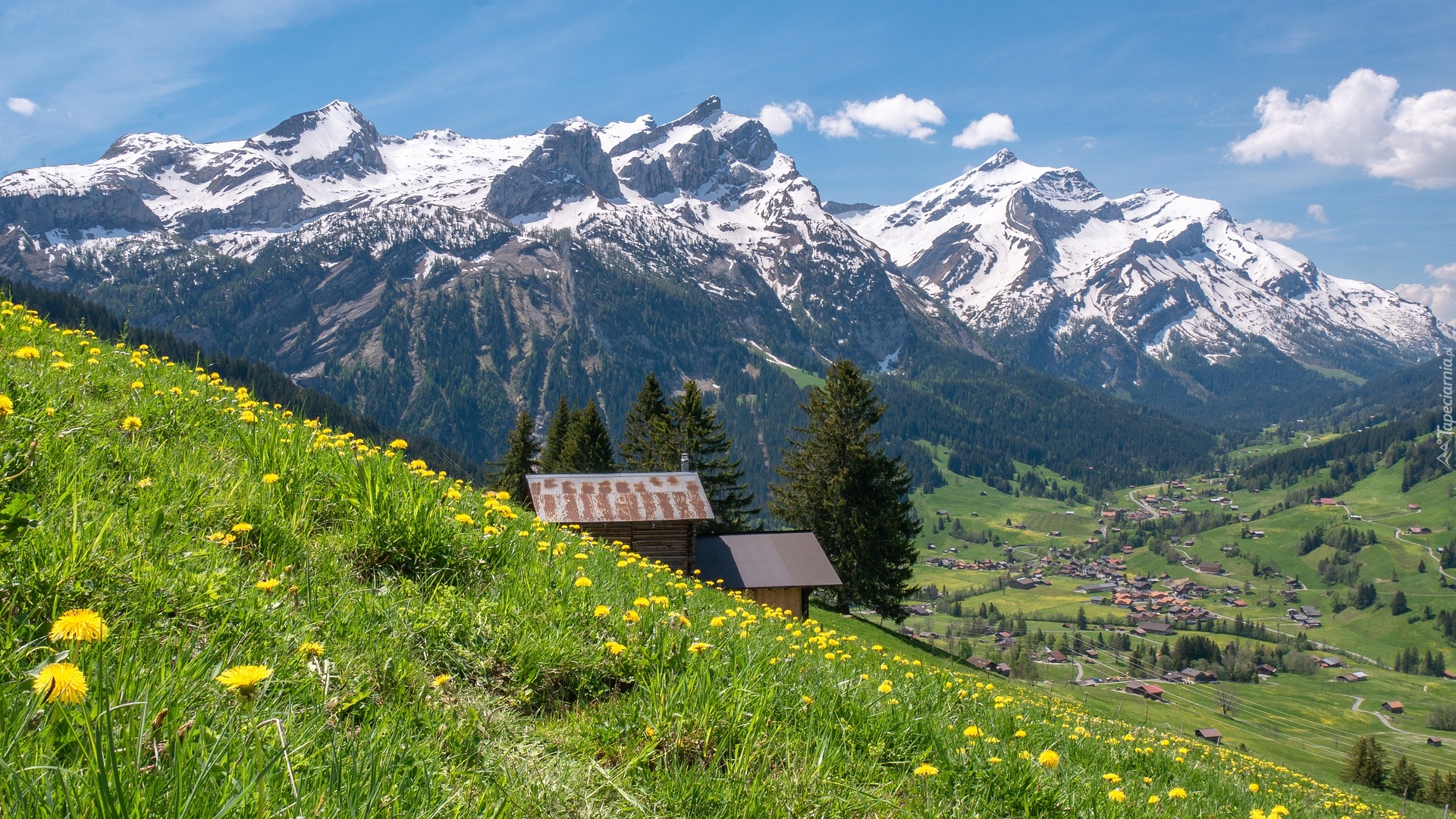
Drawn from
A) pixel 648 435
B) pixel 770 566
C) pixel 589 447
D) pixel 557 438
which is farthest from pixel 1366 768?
pixel 557 438

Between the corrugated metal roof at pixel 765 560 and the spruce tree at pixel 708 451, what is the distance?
49.2 ft

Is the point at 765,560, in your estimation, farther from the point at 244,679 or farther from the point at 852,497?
the point at 244,679

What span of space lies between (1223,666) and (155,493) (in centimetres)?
19973

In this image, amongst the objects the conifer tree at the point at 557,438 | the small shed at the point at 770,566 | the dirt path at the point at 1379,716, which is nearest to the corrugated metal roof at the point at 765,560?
the small shed at the point at 770,566

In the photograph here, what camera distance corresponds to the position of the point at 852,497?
153 feet

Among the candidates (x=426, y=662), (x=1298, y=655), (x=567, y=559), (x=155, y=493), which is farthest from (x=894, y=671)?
(x=1298, y=655)

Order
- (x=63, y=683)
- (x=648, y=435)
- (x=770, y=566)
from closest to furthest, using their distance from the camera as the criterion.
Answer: (x=63, y=683), (x=770, y=566), (x=648, y=435)

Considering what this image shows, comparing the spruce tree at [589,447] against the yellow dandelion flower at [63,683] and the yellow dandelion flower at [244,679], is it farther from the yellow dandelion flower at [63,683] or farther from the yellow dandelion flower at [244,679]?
the yellow dandelion flower at [63,683]

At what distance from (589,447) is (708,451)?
9686 mm

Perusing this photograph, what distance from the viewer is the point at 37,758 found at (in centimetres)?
205

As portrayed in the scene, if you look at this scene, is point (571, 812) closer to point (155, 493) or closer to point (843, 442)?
point (155, 493)

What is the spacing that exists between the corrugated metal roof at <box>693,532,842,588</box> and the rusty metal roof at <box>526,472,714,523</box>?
10.6 feet

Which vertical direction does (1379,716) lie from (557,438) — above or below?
below

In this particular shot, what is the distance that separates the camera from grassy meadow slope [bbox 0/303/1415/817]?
7.57 feet
